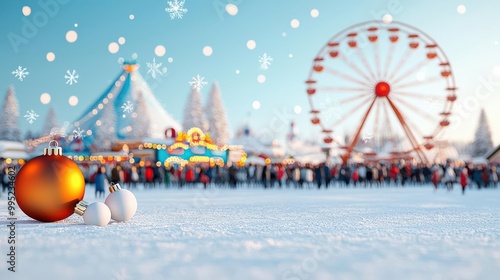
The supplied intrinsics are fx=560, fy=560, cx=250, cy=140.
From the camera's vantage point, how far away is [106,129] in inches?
1921

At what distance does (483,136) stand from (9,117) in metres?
54.0

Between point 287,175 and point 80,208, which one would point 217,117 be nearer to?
point 287,175

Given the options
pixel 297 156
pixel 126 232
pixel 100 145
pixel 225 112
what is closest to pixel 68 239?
pixel 126 232

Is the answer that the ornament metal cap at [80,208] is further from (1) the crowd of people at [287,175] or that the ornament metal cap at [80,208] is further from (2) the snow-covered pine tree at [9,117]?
(2) the snow-covered pine tree at [9,117]

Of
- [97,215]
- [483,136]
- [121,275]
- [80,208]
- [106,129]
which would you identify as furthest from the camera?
[483,136]

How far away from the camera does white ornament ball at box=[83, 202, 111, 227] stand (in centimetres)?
802

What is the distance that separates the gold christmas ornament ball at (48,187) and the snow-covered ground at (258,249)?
0.21 m

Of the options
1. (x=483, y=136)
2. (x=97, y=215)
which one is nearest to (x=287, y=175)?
(x=97, y=215)

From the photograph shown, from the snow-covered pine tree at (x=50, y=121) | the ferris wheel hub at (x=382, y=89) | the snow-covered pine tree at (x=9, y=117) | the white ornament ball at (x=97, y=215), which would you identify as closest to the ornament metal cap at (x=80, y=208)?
the white ornament ball at (x=97, y=215)

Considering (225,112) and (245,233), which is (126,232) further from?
(225,112)

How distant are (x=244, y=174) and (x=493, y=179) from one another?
1144 cm

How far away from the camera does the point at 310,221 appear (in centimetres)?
904

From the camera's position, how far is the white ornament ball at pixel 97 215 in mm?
8023

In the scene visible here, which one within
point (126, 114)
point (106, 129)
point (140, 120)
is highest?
point (126, 114)
